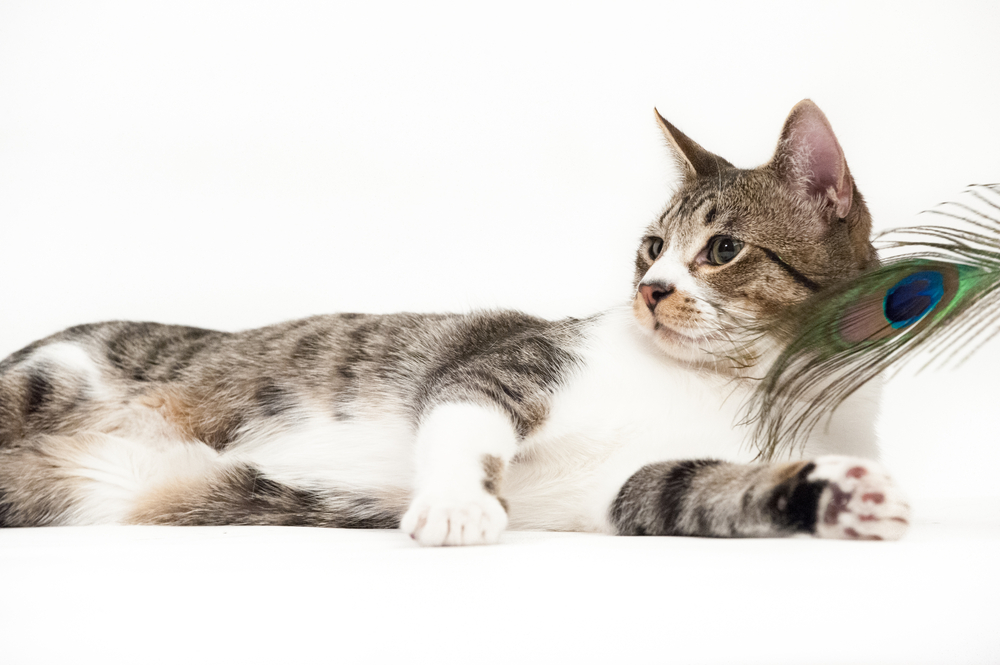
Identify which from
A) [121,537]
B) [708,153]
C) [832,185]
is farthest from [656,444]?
[121,537]

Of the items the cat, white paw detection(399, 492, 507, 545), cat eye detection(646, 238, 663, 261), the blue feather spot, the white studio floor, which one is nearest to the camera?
the white studio floor

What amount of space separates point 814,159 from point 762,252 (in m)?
0.25

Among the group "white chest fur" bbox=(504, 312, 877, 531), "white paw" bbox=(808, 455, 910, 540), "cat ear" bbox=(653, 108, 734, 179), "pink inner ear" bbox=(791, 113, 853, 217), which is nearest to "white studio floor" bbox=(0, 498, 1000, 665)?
"white paw" bbox=(808, 455, 910, 540)

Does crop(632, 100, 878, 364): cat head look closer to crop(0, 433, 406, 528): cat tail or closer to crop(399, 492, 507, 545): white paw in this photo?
crop(399, 492, 507, 545): white paw

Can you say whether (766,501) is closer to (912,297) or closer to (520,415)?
(912,297)

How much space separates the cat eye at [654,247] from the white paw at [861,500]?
0.87 meters

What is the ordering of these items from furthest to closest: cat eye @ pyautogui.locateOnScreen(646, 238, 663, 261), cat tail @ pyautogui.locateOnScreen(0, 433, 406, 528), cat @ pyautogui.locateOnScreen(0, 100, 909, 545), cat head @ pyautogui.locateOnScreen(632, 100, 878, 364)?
cat eye @ pyautogui.locateOnScreen(646, 238, 663, 261) → cat tail @ pyautogui.locateOnScreen(0, 433, 406, 528) → cat head @ pyautogui.locateOnScreen(632, 100, 878, 364) → cat @ pyautogui.locateOnScreen(0, 100, 909, 545)

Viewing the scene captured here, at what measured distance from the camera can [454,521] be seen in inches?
58.3

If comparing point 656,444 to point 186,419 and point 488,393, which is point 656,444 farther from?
point 186,419

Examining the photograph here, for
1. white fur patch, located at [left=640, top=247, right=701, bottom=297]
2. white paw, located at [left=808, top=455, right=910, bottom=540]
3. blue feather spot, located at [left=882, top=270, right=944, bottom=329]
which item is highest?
blue feather spot, located at [left=882, top=270, right=944, bottom=329]

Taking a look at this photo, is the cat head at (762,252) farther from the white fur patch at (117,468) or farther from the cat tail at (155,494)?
Answer: the white fur patch at (117,468)

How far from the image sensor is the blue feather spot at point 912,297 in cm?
135

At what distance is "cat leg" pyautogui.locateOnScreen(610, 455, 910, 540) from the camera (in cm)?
137

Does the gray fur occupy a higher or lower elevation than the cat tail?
higher
